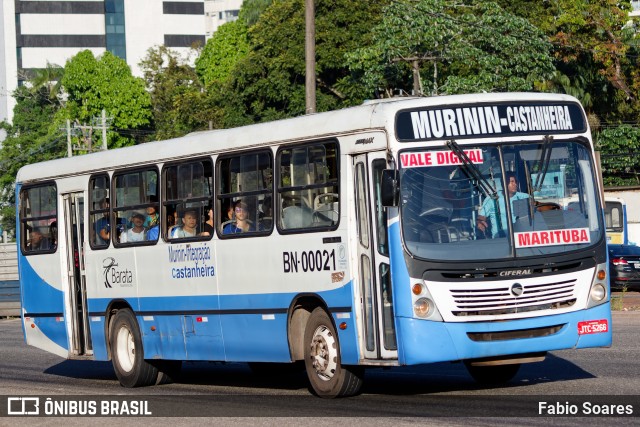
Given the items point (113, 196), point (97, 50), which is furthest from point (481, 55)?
point (97, 50)

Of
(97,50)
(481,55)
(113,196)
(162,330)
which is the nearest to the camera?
(162,330)

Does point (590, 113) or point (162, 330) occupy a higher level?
point (590, 113)

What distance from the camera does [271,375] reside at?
57.9 ft

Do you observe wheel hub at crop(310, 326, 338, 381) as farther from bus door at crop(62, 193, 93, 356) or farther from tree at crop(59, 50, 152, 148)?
tree at crop(59, 50, 152, 148)

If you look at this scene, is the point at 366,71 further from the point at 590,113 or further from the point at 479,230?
the point at 479,230

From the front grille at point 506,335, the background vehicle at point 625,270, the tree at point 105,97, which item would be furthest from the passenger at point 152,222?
the tree at point 105,97

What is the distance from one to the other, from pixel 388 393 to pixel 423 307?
75.3 inches

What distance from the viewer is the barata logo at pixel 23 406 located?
14.2 metres

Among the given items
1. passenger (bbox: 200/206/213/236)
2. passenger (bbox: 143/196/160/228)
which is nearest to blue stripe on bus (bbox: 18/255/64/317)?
passenger (bbox: 143/196/160/228)

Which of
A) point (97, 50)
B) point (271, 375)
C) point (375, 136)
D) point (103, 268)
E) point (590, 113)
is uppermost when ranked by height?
point (97, 50)

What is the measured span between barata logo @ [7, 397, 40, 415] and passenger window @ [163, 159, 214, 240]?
255 centimetres

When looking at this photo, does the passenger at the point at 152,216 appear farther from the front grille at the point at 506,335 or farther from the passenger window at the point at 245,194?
the front grille at the point at 506,335

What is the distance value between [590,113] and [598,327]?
1760 inches

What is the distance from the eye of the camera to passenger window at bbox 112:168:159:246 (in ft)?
55.2
